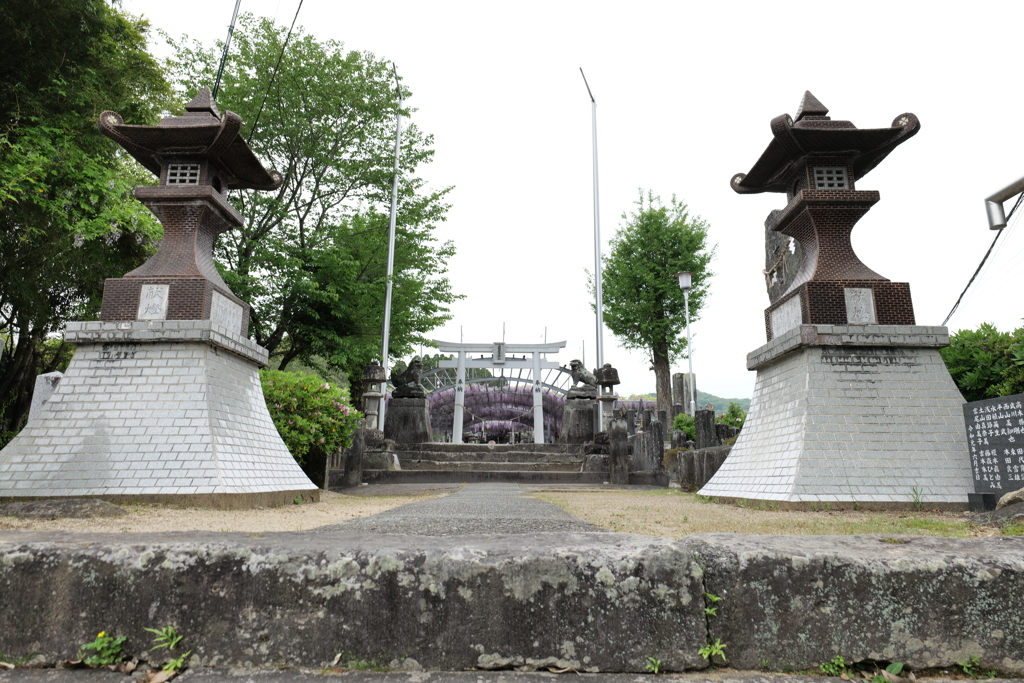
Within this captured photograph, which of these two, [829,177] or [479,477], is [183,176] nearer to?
[479,477]

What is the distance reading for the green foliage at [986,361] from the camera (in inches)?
291

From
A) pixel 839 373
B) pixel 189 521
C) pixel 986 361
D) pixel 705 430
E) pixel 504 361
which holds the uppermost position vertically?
pixel 504 361

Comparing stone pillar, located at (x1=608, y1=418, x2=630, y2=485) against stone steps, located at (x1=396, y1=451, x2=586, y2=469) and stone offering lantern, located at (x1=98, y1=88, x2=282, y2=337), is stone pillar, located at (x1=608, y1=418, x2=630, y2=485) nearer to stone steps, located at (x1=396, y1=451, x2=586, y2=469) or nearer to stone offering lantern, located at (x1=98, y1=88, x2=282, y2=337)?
stone steps, located at (x1=396, y1=451, x2=586, y2=469)

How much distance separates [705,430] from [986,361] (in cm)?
603

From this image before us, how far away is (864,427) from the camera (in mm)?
6715

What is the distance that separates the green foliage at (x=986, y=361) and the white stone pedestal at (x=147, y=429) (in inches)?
373

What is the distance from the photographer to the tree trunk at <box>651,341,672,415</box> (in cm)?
2348

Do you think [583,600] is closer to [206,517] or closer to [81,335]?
[206,517]

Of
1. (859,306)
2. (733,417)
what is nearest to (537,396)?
(733,417)

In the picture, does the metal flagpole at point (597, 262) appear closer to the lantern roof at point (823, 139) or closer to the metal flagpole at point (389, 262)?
the metal flagpole at point (389, 262)

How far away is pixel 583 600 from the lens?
159 cm

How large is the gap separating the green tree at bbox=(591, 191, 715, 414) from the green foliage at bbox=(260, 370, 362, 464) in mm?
15606

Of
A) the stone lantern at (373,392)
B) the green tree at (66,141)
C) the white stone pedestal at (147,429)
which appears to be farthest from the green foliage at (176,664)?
the stone lantern at (373,392)

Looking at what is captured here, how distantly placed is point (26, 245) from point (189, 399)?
23.2 ft
